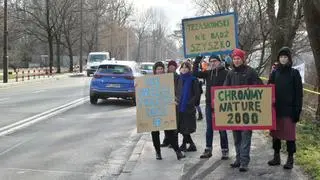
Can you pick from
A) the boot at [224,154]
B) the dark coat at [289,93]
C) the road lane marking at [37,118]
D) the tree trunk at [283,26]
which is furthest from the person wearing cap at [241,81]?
the tree trunk at [283,26]

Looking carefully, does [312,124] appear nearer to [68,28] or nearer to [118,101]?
[118,101]

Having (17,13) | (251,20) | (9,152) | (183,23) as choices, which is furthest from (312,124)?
(17,13)

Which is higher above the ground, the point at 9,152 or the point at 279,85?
the point at 279,85

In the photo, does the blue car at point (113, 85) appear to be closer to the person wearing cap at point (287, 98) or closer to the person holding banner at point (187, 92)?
the person holding banner at point (187, 92)

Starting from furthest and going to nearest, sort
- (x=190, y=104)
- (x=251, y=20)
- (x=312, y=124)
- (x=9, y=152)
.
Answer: (x=251, y=20)
(x=312, y=124)
(x=9, y=152)
(x=190, y=104)

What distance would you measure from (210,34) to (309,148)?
2594 mm

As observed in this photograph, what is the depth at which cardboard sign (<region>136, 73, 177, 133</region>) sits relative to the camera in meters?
9.51

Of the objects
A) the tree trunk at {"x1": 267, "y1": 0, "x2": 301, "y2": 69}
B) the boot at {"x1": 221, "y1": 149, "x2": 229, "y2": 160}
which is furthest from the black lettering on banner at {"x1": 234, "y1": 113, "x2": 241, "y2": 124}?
the tree trunk at {"x1": 267, "y1": 0, "x2": 301, "y2": 69}

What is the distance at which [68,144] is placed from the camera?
11516 millimetres

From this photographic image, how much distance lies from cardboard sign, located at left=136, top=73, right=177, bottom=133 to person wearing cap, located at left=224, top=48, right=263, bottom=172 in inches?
44.9

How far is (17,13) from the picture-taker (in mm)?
65375

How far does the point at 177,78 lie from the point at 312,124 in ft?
17.7

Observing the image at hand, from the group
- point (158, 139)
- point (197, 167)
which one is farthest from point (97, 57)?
point (197, 167)

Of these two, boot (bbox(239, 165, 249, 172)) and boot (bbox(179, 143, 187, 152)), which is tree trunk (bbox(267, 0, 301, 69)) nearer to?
boot (bbox(179, 143, 187, 152))
